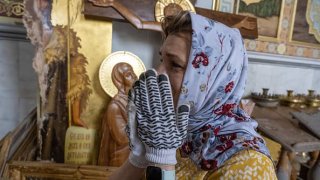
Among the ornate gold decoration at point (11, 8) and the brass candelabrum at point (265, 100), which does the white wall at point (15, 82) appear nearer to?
the ornate gold decoration at point (11, 8)

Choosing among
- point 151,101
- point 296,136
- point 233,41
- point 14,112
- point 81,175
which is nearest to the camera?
point 151,101

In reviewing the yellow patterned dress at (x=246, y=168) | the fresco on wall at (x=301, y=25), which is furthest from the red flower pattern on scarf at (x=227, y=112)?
the fresco on wall at (x=301, y=25)

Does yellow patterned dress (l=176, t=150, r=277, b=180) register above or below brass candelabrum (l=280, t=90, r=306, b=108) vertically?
above

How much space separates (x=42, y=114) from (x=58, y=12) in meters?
0.51

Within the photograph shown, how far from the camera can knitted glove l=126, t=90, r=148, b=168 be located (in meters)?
0.66

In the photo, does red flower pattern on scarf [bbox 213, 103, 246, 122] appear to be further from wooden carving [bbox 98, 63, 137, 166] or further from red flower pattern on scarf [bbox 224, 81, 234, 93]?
wooden carving [bbox 98, 63, 137, 166]

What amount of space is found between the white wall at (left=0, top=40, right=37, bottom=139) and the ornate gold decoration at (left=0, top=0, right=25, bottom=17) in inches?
6.0

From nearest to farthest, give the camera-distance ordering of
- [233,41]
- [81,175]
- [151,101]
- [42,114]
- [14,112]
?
1. [151,101]
2. [233,41]
3. [81,175]
4. [42,114]
5. [14,112]

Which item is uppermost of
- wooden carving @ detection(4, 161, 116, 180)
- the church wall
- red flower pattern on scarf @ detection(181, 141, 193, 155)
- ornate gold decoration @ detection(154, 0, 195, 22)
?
ornate gold decoration @ detection(154, 0, 195, 22)

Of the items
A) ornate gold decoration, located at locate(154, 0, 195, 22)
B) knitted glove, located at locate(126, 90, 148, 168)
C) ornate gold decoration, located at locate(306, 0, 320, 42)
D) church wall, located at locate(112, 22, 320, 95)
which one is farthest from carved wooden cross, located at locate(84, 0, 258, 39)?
ornate gold decoration, located at locate(306, 0, 320, 42)

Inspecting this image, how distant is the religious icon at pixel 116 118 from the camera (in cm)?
139

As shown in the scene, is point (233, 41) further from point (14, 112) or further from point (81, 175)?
point (14, 112)

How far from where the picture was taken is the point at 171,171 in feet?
2.11

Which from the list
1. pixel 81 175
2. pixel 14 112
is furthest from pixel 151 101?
pixel 14 112
